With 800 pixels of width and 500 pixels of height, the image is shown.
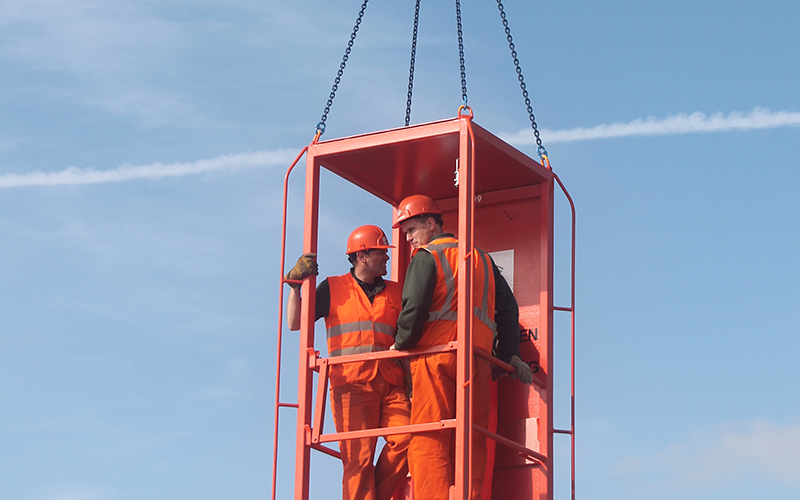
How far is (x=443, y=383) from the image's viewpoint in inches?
425

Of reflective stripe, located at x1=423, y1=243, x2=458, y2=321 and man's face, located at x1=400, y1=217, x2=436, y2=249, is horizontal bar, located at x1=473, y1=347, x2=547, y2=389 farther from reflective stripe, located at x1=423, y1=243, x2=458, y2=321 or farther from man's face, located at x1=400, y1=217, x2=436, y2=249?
man's face, located at x1=400, y1=217, x2=436, y2=249

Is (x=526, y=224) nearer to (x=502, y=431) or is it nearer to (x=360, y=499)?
(x=502, y=431)

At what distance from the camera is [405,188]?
43.6 ft

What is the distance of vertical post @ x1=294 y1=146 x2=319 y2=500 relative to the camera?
36.4 feet

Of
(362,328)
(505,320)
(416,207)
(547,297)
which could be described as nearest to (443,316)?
(362,328)

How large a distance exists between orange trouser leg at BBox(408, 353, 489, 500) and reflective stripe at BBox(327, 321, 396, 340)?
21.8 inches

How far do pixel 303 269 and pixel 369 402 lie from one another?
4.56 ft

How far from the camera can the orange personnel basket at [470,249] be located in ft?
35.7

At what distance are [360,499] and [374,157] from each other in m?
3.39

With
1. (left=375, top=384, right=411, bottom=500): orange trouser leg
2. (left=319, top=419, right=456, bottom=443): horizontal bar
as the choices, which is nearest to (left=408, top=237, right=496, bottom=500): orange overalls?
(left=319, top=419, right=456, bottom=443): horizontal bar

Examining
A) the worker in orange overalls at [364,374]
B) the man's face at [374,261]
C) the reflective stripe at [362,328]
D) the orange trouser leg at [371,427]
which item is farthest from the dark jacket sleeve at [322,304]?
the orange trouser leg at [371,427]

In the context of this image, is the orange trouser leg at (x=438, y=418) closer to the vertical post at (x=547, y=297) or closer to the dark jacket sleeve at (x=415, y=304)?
the dark jacket sleeve at (x=415, y=304)

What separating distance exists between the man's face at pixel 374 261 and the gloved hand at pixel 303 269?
48 cm

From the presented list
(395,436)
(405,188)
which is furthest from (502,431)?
(405,188)
